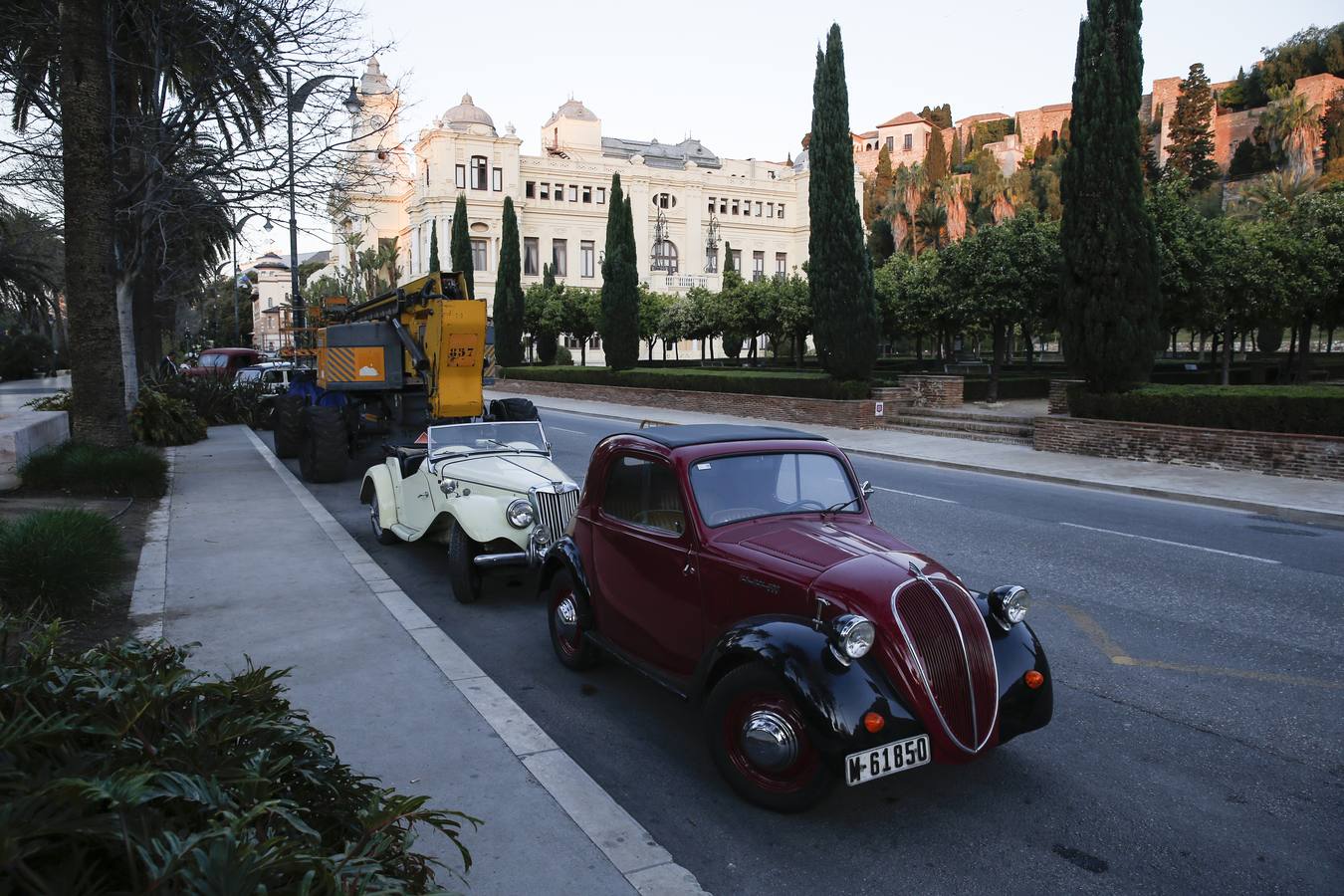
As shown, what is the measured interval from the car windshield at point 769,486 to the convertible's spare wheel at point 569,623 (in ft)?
4.49

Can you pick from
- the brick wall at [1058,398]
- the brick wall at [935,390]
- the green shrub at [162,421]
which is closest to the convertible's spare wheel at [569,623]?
the green shrub at [162,421]

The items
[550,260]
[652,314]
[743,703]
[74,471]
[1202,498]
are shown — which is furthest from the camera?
[550,260]

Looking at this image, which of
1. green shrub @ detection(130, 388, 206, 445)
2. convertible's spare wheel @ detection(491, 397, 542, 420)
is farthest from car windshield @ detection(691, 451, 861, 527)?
green shrub @ detection(130, 388, 206, 445)

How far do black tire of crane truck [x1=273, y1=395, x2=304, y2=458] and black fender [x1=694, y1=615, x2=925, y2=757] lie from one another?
1450 centimetres

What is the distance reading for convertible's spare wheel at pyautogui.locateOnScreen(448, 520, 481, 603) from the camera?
797 cm

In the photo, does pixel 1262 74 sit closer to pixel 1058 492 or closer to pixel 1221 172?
pixel 1221 172

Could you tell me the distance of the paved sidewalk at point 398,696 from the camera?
12.2 ft

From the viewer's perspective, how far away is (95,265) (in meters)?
12.3

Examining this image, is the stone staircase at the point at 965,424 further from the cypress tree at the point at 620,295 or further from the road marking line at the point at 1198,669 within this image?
the cypress tree at the point at 620,295

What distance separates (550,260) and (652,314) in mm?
24077

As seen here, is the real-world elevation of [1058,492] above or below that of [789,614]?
below

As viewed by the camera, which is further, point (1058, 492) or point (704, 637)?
point (1058, 492)

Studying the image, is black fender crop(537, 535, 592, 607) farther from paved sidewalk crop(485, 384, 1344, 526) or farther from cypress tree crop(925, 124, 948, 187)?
cypress tree crop(925, 124, 948, 187)

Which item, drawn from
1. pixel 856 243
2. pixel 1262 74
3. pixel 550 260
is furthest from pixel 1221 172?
pixel 856 243
